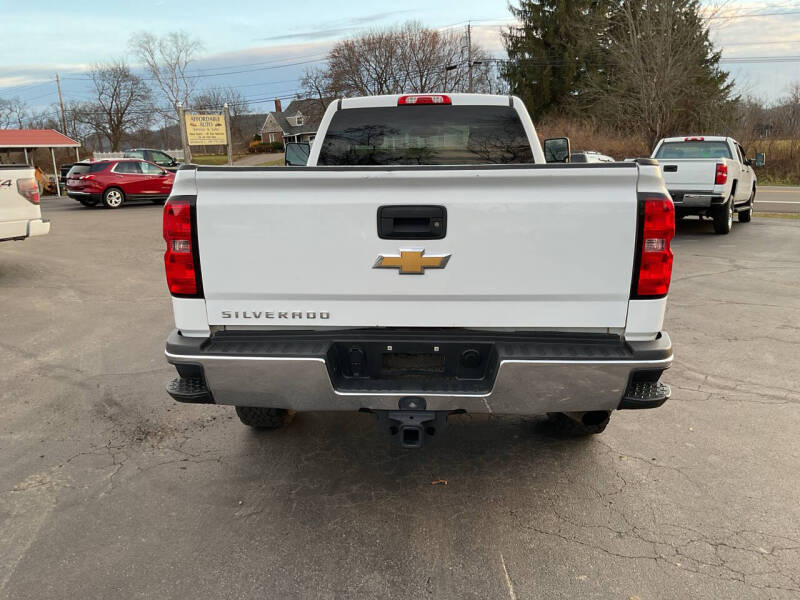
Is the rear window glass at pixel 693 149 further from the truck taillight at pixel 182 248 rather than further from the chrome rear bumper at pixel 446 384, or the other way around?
the truck taillight at pixel 182 248

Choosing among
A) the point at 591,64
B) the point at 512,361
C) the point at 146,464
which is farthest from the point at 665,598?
the point at 591,64

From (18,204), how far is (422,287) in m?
7.89

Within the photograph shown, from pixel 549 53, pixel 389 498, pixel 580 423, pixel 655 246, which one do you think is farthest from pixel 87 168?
pixel 549 53

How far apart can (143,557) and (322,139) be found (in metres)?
3.21

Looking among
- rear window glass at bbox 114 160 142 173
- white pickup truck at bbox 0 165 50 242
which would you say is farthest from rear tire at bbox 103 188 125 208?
white pickup truck at bbox 0 165 50 242

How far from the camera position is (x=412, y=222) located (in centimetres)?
267

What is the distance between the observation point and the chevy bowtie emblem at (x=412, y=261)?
8.75ft

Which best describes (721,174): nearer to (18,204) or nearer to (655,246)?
(655,246)

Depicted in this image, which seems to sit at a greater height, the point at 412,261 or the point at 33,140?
the point at 412,261

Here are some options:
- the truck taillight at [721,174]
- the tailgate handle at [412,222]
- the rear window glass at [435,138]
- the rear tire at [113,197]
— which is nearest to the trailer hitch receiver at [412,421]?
the tailgate handle at [412,222]

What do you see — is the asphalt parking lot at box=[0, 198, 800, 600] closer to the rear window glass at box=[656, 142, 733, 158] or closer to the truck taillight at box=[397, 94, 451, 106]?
the truck taillight at box=[397, 94, 451, 106]

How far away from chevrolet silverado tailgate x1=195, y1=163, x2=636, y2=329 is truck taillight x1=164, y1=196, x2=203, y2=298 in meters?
0.05

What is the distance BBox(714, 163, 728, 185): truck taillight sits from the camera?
37.2 ft

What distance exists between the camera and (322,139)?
4.74 metres
